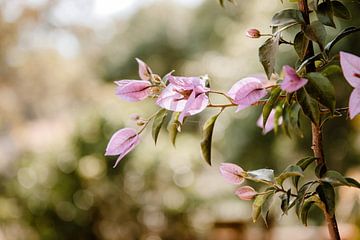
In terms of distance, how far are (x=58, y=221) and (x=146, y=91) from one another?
8.08 ft

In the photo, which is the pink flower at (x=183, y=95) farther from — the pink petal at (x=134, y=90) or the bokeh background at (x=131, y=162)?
the bokeh background at (x=131, y=162)

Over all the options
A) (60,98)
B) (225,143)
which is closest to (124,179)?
(225,143)

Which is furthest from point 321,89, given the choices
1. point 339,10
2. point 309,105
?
point 339,10

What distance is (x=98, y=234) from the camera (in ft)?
9.73

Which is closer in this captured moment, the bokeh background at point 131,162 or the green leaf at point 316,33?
the green leaf at point 316,33

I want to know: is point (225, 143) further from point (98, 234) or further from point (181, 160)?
point (98, 234)

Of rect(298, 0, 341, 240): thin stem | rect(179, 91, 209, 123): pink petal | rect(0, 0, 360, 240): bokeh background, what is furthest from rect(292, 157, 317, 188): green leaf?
rect(0, 0, 360, 240): bokeh background

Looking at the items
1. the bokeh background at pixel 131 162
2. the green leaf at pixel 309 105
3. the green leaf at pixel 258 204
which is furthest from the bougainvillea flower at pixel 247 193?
the bokeh background at pixel 131 162

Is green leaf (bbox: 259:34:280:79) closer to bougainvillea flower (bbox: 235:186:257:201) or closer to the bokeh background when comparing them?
bougainvillea flower (bbox: 235:186:257:201)

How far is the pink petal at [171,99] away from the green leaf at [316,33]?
0.13m

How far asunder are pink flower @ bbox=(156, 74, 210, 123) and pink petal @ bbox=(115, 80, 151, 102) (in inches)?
0.8

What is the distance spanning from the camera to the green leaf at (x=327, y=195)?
487 millimetres

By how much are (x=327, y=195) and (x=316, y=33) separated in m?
0.14

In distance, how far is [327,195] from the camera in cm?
49
